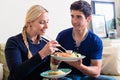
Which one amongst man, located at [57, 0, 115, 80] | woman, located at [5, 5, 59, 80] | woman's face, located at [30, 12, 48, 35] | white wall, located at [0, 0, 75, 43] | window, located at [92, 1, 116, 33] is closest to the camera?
woman, located at [5, 5, 59, 80]

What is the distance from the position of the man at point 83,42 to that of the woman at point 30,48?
0.21 metres

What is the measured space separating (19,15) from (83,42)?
2.58 ft

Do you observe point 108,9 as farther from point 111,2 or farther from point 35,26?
point 35,26

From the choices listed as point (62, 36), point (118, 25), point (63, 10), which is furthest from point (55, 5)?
point (118, 25)

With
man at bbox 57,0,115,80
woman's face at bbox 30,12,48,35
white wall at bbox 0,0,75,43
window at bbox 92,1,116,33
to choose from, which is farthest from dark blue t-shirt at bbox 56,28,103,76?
window at bbox 92,1,116,33

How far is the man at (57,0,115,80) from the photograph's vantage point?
5.95 feet

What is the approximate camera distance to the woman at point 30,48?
59.5 inches

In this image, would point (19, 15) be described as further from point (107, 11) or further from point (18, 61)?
point (107, 11)

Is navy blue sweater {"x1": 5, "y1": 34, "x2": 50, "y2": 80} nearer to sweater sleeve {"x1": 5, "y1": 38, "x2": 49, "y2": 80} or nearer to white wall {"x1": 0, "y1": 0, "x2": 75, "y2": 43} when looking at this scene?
sweater sleeve {"x1": 5, "y1": 38, "x2": 49, "y2": 80}

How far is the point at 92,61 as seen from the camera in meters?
1.87

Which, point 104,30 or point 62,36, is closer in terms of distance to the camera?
point 62,36

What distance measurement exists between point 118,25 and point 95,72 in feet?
6.20

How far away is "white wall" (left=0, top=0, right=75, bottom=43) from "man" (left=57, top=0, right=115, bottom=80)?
1.89 feet

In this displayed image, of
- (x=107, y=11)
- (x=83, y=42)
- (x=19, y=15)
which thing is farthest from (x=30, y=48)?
(x=107, y=11)
